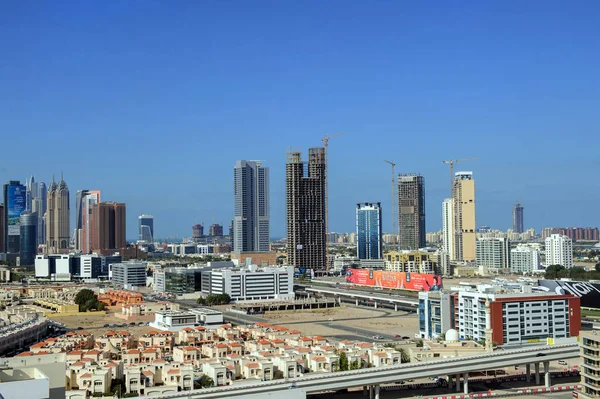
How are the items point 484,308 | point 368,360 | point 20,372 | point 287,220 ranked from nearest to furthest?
point 20,372 → point 368,360 → point 484,308 → point 287,220

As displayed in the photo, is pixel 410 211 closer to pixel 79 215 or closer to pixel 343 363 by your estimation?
pixel 79 215

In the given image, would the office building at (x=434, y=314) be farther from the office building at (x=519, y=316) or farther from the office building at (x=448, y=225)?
the office building at (x=448, y=225)

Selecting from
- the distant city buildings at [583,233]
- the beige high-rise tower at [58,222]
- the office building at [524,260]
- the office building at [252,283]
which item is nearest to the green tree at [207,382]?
the office building at [252,283]

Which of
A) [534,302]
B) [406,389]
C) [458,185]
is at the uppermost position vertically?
[458,185]

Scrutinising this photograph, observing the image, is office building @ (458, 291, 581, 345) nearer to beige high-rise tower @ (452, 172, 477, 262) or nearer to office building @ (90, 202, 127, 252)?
beige high-rise tower @ (452, 172, 477, 262)

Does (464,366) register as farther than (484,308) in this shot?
No

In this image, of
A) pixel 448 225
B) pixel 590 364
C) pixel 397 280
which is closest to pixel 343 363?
pixel 590 364

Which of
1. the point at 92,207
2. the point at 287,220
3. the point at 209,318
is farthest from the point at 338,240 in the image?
the point at 209,318

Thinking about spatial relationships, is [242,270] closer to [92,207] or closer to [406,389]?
[406,389]
